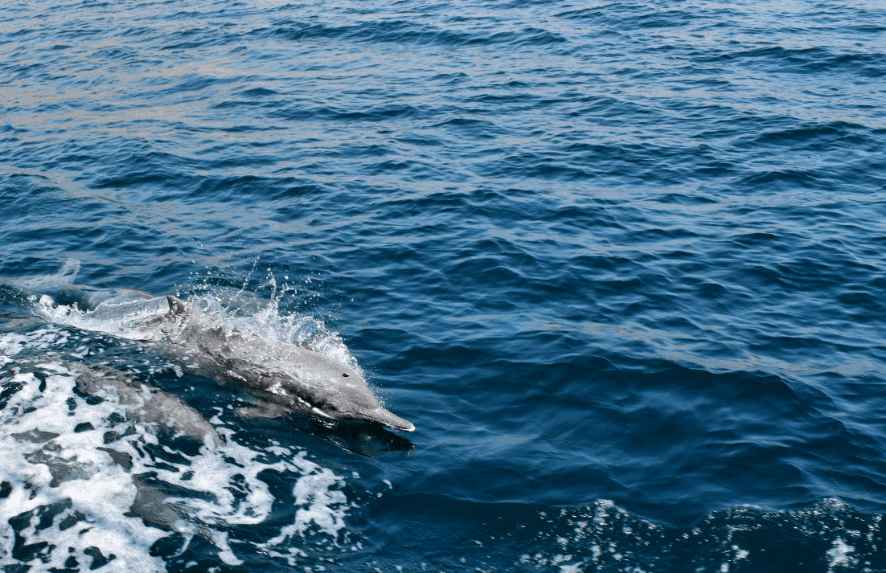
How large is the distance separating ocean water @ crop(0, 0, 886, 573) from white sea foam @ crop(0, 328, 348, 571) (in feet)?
0.13

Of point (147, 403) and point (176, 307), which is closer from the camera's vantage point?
point (147, 403)

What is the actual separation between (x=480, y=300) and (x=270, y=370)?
4.13 m

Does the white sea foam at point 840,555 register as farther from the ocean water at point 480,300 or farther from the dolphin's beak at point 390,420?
the dolphin's beak at point 390,420

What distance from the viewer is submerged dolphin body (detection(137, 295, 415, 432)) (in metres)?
10.4

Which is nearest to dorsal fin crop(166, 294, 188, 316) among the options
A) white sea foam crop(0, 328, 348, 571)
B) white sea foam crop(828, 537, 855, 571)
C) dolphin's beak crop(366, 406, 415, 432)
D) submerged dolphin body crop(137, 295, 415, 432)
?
submerged dolphin body crop(137, 295, 415, 432)

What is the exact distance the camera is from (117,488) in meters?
9.03

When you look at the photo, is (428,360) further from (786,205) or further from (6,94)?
(6,94)

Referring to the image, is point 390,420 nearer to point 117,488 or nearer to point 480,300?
point 117,488

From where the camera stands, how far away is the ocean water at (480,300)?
857 cm

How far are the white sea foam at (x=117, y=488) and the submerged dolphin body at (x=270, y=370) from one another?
0.87m

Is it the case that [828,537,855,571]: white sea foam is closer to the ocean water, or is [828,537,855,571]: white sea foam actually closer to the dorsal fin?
the ocean water

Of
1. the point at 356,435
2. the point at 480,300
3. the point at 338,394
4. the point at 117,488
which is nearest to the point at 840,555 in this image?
the point at 356,435

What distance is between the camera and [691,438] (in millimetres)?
9922

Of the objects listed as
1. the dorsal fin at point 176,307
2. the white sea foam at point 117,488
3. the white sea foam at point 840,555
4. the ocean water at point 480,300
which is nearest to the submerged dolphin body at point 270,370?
the dorsal fin at point 176,307
